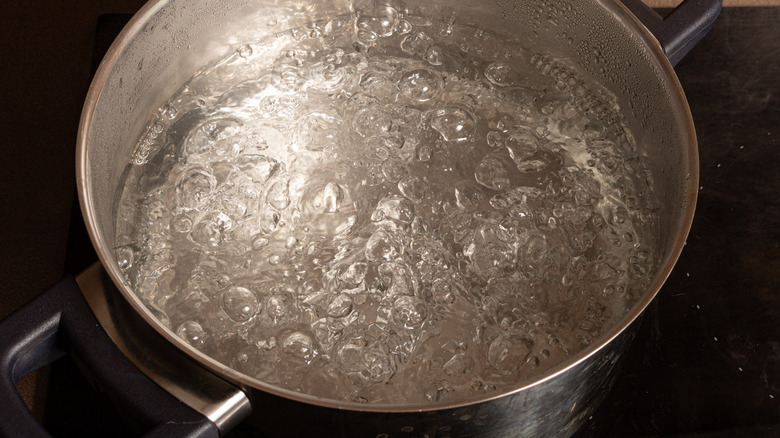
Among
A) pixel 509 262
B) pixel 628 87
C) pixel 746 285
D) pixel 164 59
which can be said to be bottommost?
pixel 746 285

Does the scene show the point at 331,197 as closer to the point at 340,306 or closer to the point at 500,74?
the point at 340,306

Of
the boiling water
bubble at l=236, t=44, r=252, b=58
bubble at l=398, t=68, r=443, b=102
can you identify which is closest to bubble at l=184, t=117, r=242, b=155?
the boiling water

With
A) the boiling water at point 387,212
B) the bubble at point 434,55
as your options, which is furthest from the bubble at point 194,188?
the bubble at point 434,55

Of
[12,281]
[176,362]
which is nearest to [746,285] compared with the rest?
[176,362]

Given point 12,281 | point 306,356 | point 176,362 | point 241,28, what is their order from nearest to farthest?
point 176,362 < point 306,356 < point 241,28 < point 12,281

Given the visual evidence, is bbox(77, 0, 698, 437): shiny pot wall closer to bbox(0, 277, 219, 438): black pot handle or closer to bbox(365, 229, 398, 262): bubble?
bbox(0, 277, 219, 438): black pot handle

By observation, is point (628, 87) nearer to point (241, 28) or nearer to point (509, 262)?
point (509, 262)

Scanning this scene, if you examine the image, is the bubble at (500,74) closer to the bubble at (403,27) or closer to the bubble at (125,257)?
the bubble at (403,27)

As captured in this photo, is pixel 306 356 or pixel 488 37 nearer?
pixel 306 356
